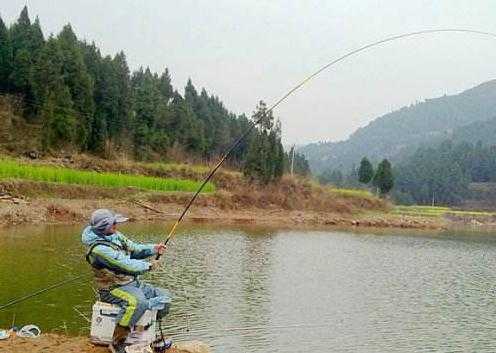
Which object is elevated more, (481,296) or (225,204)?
(225,204)

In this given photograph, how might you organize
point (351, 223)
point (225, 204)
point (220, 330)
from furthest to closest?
point (351, 223) → point (225, 204) → point (220, 330)

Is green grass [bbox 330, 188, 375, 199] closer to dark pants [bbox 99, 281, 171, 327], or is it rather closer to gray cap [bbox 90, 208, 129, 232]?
dark pants [bbox 99, 281, 171, 327]

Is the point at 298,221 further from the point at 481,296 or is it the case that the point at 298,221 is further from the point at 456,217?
the point at 456,217

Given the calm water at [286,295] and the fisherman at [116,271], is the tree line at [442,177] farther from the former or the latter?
the fisherman at [116,271]

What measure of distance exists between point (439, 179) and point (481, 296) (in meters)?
101

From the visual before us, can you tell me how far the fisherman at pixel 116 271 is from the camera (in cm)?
646

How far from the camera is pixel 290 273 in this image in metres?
19.7

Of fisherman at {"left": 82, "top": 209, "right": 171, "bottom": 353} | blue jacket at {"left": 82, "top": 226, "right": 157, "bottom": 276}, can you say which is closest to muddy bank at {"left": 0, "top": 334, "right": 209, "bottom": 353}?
fisherman at {"left": 82, "top": 209, "right": 171, "bottom": 353}

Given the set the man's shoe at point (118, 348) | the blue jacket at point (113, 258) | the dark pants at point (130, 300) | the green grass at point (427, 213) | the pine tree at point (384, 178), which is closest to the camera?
the blue jacket at point (113, 258)

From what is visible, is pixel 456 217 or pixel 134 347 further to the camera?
pixel 456 217

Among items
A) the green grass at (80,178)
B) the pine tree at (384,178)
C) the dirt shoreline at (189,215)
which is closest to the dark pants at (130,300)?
the dirt shoreline at (189,215)

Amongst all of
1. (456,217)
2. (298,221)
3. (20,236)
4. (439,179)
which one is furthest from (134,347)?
(439,179)

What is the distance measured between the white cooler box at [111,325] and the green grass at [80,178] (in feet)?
86.5

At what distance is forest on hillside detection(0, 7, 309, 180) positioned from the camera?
45.2 m
